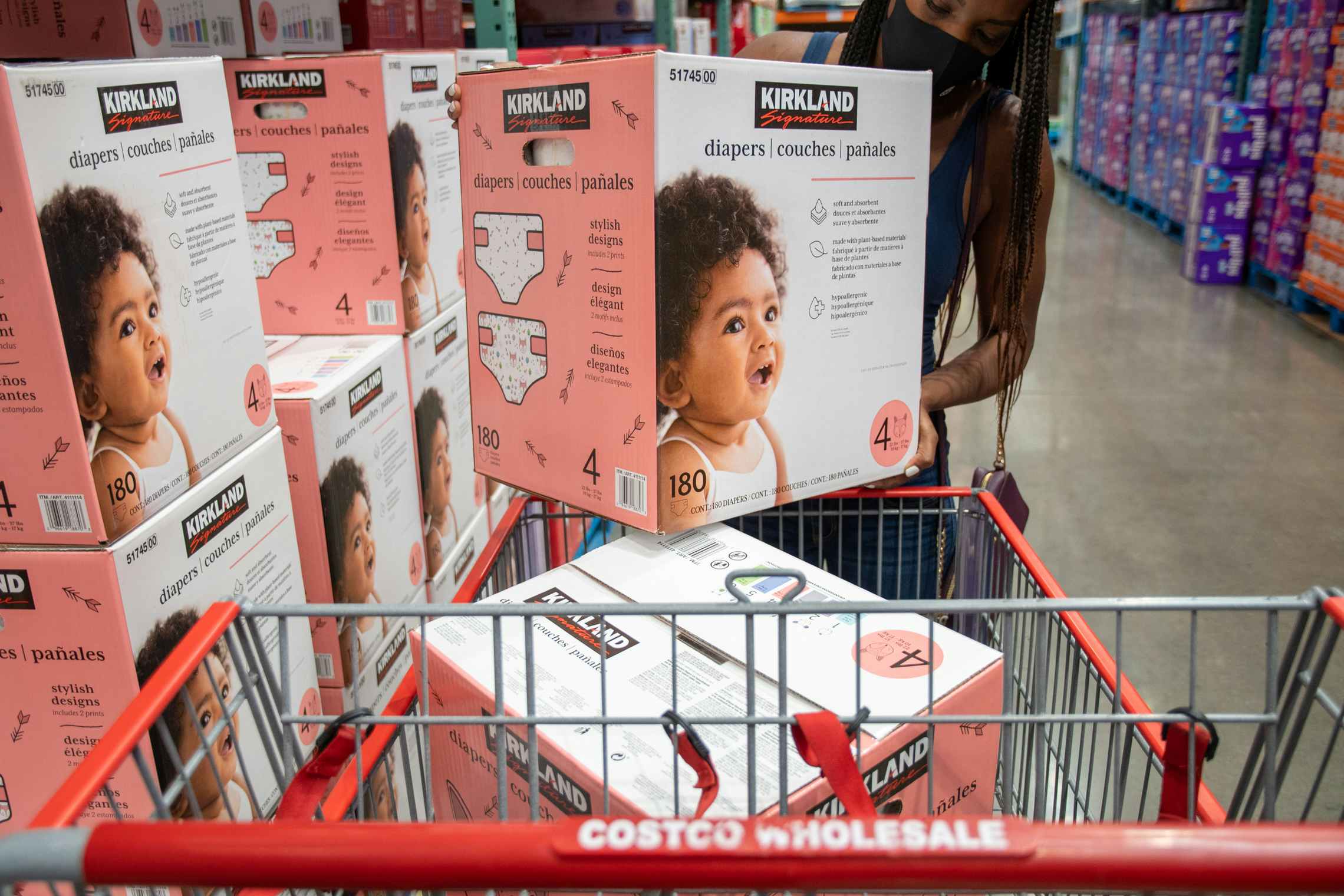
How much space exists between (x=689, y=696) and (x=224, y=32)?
1.64m

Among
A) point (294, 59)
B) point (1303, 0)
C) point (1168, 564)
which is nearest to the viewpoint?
point (294, 59)

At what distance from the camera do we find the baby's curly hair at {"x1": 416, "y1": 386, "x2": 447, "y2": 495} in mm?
2090

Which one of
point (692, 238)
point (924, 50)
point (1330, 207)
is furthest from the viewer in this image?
point (1330, 207)

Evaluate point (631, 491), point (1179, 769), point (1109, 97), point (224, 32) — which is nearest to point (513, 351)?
point (631, 491)

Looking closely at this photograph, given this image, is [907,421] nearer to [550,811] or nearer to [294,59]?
[550,811]

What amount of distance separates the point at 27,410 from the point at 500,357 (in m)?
0.52

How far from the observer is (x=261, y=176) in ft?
6.28

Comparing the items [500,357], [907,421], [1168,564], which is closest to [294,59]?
[500,357]

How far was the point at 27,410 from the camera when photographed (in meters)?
1.09
